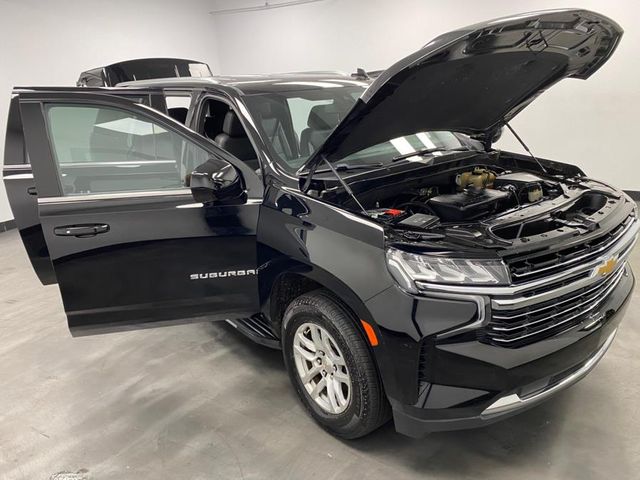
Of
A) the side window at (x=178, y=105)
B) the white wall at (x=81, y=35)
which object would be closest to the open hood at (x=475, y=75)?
the side window at (x=178, y=105)

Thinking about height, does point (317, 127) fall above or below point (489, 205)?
above

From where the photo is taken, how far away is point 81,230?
2.22 metres

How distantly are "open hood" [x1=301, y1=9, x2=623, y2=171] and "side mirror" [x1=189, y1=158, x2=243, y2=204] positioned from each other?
1.14 ft

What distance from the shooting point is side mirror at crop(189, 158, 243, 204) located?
2.12 m

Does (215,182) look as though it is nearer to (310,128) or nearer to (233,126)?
(233,126)

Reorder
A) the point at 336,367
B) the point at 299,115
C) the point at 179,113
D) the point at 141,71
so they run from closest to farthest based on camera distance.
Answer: the point at 336,367, the point at 299,115, the point at 179,113, the point at 141,71

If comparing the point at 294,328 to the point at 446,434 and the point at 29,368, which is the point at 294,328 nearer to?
the point at 446,434

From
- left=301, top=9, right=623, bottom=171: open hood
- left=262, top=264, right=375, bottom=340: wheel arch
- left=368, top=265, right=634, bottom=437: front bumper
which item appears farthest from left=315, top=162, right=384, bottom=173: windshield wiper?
left=368, top=265, right=634, bottom=437: front bumper

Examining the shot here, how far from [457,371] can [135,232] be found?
1.55 m

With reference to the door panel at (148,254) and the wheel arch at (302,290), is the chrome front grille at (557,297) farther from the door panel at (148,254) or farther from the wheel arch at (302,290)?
the door panel at (148,254)

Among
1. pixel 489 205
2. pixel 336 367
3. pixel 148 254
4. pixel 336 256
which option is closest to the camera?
pixel 336 256

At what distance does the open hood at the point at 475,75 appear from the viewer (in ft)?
5.70

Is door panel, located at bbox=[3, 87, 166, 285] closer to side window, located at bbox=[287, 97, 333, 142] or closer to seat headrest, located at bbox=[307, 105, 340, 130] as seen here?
side window, located at bbox=[287, 97, 333, 142]

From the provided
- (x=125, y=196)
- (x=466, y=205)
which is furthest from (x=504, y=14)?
(x=125, y=196)
